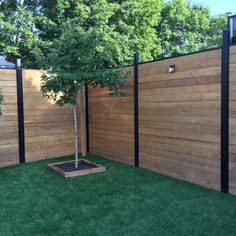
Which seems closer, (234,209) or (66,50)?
(234,209)

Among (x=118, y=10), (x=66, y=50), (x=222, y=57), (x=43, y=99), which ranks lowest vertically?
(x=43, y=99)

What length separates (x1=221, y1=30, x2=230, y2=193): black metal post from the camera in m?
3.61

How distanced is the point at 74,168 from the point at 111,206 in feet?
5.84

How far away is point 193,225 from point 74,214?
1.26 m

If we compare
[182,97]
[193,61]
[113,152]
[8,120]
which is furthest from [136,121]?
[8,120]

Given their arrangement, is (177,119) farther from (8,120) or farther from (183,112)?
(8,120)

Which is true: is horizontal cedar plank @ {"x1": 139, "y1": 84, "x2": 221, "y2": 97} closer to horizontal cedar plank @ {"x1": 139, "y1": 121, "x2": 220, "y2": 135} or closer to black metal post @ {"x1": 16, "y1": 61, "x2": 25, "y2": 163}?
horizontal cedar plank @ {"x1": 139, "y1": 121, "x2": 220, "y2": 135}

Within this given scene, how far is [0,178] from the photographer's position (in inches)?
183

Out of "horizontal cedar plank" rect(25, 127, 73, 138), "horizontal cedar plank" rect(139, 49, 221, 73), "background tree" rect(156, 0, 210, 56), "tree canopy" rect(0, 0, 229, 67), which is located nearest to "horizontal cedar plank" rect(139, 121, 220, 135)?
"horizontal cedar plank" rect(139, 49, 221, 73)

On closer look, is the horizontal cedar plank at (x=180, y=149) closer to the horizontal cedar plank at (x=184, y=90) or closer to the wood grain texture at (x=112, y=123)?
the wood grain texture at (x=112, y=123)

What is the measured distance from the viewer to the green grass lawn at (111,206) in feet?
9.13

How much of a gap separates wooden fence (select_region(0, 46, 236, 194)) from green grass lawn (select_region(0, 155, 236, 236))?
0.38 meters

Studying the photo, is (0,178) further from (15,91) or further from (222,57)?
(222,57)

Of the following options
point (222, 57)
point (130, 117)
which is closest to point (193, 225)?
point (222, 57)
